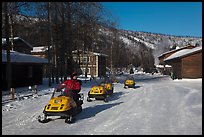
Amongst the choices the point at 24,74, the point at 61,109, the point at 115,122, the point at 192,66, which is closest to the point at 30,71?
the point at 24,74

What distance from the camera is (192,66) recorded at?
46188 mm

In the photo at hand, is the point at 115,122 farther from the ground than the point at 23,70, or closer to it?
closer to it

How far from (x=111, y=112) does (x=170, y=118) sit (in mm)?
2681

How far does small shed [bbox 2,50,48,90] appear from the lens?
25031mm

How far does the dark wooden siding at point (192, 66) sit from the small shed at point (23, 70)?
26.0 metres

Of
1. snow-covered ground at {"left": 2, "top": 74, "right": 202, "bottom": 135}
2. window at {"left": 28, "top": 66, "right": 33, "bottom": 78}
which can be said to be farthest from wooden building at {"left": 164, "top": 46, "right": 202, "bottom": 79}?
snow-covered ground at {"left": 2, "top": 74, "right": 202, "bottom": 135}

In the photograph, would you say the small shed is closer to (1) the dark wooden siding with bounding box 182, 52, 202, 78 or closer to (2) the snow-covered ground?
(2) the snow-covered ground

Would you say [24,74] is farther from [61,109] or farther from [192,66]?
[192,66]

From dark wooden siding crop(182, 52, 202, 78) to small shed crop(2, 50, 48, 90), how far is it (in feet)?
85.4

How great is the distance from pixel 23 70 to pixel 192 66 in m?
29.4

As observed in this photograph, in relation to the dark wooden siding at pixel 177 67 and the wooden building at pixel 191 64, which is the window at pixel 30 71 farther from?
the dark wooden siding at pixel 177 67

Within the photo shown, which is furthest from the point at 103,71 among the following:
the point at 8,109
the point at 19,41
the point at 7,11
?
the point at 8,109

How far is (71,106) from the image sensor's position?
10328 millimetres

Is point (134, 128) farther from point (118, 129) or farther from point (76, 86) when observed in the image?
point (76, 86)
